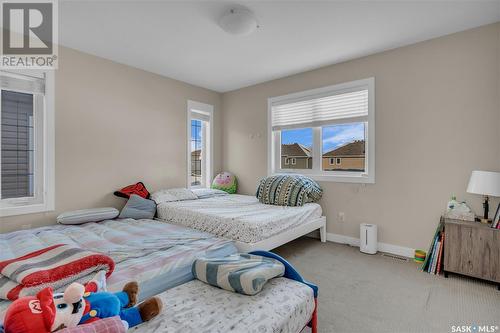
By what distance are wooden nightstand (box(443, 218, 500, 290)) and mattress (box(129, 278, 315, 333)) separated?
184 cm

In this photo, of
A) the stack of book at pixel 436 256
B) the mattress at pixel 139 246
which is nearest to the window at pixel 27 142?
the mattress at pixel 139 246

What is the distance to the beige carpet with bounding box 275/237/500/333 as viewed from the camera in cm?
180

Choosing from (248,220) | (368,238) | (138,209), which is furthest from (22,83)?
(368,238)

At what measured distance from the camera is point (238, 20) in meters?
2.34

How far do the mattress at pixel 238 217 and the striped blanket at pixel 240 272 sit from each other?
638 mm

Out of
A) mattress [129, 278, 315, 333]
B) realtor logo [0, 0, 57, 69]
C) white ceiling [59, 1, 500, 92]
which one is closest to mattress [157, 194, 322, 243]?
mattress [129, 278, 315, 333]

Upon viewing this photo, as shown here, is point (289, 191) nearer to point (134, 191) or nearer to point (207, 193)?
point (207, 193)

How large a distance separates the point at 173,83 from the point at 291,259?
130 inches

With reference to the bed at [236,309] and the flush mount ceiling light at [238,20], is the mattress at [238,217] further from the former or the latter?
the flush mount ceiling light at [238,20]

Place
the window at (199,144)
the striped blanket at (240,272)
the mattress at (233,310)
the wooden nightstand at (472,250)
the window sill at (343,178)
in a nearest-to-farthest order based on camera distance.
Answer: the mattress at (233,310)
the striped blanket at (240,272)
the wooden nightstand at (472,250)
the window sill at (343,178)
the window at (199,144)

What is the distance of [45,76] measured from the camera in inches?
113

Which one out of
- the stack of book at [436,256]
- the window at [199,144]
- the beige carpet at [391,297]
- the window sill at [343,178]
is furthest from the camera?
the window at [199,144]

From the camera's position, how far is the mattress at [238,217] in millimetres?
2475

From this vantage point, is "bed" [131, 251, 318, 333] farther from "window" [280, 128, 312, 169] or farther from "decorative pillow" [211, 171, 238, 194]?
"decorative pillow" [211, 171, 238, 194]
